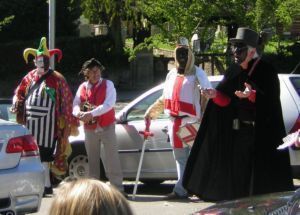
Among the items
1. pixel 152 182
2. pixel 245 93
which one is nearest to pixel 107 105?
pixel 152 182

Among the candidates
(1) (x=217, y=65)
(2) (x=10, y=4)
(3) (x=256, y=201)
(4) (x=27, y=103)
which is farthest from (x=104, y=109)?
(2) (x=10, y=4)

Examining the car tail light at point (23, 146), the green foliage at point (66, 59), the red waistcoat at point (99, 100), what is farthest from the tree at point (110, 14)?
the car tail light at point (23, 146)

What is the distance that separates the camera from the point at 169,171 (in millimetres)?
9656

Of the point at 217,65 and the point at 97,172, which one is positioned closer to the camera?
the point at 97,172

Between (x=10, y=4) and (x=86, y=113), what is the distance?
1038 inches

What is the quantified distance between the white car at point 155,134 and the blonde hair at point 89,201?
698 cm

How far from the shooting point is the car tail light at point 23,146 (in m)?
7.19

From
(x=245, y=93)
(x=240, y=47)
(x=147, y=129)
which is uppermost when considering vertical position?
(x=240, y=47)

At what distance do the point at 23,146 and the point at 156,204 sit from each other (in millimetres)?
2474

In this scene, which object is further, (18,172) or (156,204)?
(156,204)

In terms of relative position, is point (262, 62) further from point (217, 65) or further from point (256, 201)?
point (217, 65)

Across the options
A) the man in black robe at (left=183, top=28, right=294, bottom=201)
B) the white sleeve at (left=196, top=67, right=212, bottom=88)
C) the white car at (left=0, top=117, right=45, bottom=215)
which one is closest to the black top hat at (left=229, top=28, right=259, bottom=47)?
the man in black robe at (left=183, top=28, right=294, bottom=201)

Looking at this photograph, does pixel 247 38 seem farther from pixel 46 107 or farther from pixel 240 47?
pixel 46 107

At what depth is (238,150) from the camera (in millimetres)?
6355
